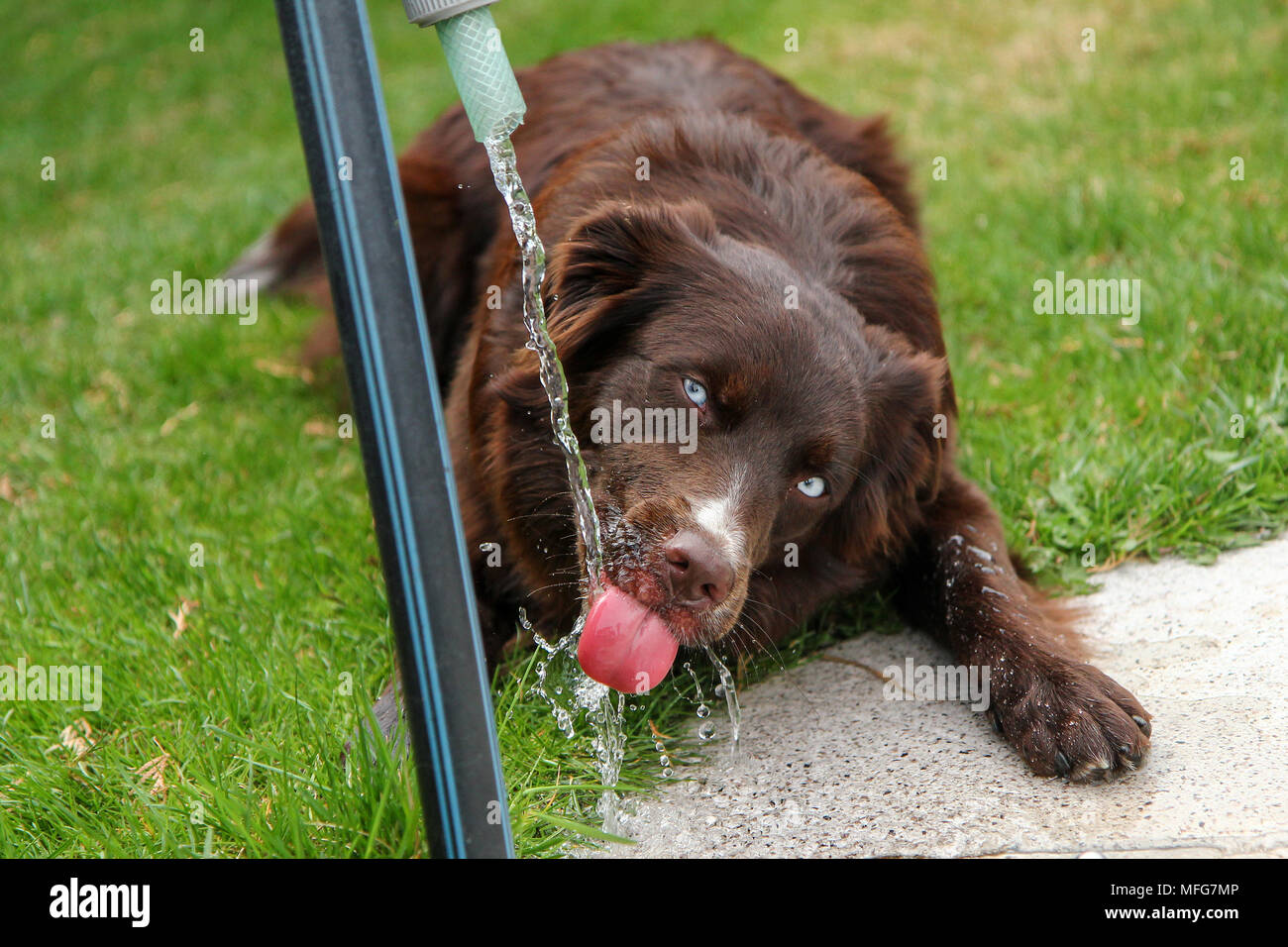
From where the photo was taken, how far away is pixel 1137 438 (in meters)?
3.90

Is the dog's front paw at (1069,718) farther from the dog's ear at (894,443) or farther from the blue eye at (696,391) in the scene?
the blue eye at (696,391)

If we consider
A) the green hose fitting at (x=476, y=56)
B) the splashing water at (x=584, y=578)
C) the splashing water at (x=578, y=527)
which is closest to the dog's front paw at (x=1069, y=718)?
the splashing water at (x=584, y=578)

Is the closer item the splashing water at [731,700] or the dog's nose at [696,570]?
the dog's nose at [696,570]

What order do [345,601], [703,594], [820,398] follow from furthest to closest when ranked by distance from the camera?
[345,601]
[820,398]
[703,594]

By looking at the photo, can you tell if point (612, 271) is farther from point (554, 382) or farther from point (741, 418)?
point (741, 418)

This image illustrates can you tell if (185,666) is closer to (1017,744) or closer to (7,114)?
(1017,744)

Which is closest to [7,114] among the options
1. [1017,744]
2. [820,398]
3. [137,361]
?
[137,361]

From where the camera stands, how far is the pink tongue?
2576 millimetres

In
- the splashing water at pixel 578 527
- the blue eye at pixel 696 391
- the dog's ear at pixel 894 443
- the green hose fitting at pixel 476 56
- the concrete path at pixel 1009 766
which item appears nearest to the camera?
the green hose fitting at pixel 476 56

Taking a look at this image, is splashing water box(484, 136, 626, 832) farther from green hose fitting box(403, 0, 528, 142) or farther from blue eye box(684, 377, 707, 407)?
green hose fitting box(403, 0, 528, 142)

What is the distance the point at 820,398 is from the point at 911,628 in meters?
0.90

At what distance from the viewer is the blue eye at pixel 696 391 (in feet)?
9.27

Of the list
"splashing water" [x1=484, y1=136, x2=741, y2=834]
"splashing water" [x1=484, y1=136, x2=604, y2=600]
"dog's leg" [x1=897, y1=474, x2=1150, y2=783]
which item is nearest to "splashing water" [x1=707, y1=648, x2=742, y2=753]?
"splashing water" [x1=484, y1=136, x2=741, y2=834]

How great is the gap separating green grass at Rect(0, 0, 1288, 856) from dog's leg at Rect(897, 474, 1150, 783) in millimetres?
254
